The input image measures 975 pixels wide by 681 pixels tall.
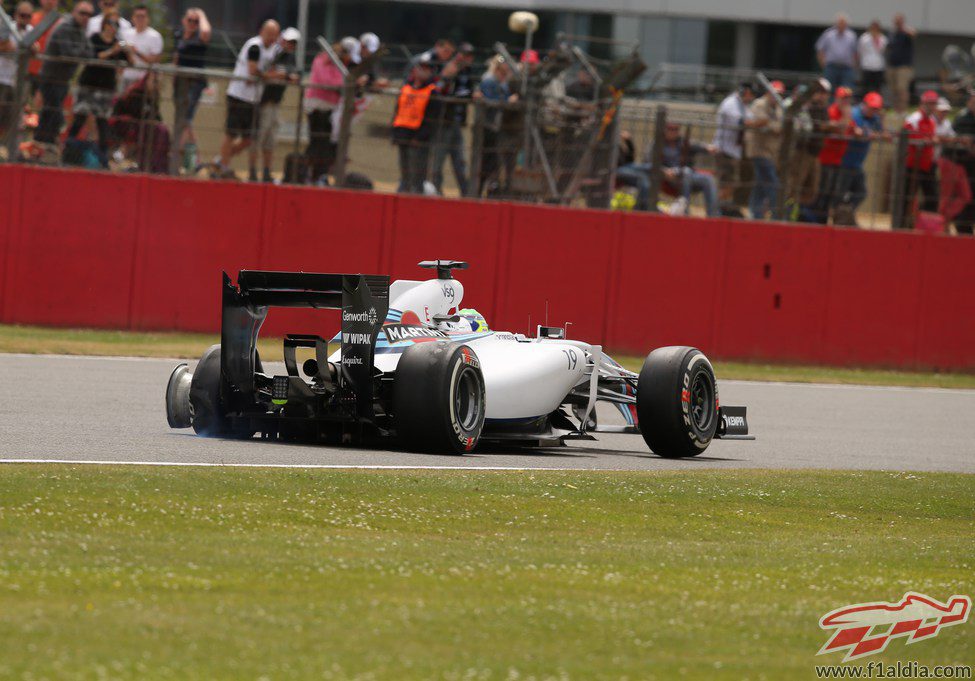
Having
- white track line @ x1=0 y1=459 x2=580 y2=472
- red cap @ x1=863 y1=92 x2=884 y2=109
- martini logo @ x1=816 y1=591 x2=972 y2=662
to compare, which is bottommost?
white track line @ x1=0 y1=459 x2=580 y2=472

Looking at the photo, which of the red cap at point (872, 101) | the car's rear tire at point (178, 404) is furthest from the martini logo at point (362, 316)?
the red cap at point (872, 101)

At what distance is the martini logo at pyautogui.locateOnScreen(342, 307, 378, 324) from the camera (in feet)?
33.1

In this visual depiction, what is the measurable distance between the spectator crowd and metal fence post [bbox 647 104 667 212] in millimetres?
24

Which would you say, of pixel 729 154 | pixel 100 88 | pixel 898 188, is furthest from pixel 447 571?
pixel 898 188

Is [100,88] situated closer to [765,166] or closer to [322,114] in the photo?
[322,114]

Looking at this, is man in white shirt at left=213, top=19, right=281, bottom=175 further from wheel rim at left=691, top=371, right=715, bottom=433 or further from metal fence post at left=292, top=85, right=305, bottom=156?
wheel rim at left=691, top=371, right=715, bottom=433

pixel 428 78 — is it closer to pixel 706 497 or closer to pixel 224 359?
pixel 224 359

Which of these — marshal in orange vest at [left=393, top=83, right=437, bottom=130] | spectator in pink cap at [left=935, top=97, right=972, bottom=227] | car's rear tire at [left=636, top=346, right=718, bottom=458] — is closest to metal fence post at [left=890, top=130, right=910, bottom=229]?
spectator in pink cap at [left=935, top=97, right=972, bottom=227]

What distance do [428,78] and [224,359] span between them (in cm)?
917

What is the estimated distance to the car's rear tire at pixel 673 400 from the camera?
36.4 feet

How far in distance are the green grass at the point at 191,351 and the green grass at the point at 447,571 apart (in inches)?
328

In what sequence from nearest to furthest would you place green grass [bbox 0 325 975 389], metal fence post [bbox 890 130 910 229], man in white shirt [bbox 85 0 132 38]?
1. green grass [bbox 0 325 975 389]
2. man in white shirt [bbox 85 0 132 38]
3. metal fence post [bbox 890 130 910 229]

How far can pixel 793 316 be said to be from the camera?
19781mm

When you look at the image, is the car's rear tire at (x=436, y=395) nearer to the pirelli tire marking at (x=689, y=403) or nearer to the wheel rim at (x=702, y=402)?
the pirelli tire marking at (x=689, y=403)
